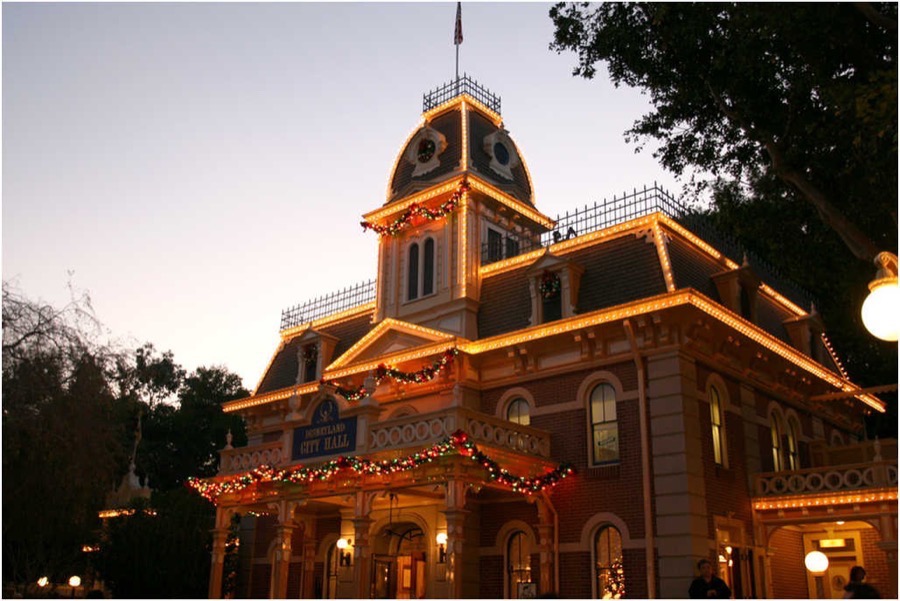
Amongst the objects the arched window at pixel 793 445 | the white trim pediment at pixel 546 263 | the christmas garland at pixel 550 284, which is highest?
Answer: the white trim pediment at pixel 546 263

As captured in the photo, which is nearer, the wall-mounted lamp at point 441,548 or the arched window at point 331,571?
the wall-mounted lamp at point 441,548

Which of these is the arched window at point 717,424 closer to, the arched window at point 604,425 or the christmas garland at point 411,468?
the arched window at point 604,425

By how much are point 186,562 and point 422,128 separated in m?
15.7

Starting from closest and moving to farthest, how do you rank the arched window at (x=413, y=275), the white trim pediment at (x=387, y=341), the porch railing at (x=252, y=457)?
1. the porch railing at (x=252, y=457)
2. the white trim pediment at (x=387, y=341)
3. the arched window at (x=413, y=275)

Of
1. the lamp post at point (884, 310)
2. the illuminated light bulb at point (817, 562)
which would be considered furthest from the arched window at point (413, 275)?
the lamp post at point (884, 310)

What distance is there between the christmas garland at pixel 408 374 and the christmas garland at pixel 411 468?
2.40m

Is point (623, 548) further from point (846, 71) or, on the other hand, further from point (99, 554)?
point (99, 554)

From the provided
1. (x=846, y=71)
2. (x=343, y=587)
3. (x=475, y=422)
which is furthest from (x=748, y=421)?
(x=343, y=587)

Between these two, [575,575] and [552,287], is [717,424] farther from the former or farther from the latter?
[552,287]

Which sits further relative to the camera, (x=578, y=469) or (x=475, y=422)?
(x=578, y=469)

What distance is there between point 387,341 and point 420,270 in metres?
2.43

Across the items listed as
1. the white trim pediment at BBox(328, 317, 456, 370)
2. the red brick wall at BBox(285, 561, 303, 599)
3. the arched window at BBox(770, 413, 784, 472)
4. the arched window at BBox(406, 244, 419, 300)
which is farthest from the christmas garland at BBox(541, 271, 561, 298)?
the red brick wall at BBox(285, 561, 303, 599)

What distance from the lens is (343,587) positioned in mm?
24359

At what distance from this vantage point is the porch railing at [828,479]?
19041 mm
